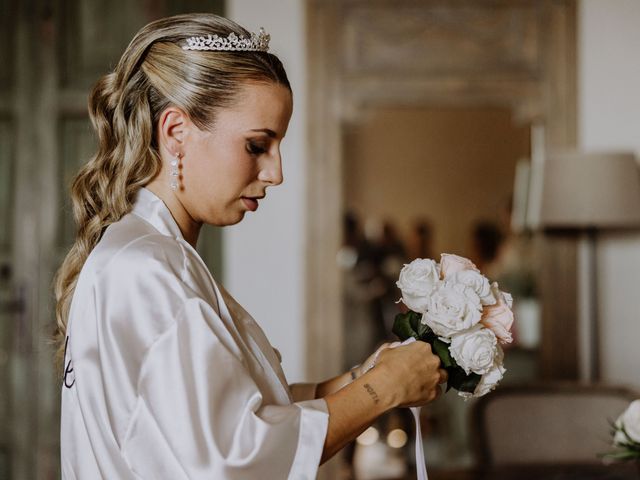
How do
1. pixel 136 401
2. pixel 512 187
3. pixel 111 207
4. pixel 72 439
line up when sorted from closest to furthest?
pixel 136 401, pixel 72 439, pixel 111 207, pixel 512 187

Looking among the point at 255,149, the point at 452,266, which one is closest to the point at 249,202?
the point at 255,149

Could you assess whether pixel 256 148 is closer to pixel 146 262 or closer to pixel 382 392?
pixel 146 262

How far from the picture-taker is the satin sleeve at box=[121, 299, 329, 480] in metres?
1.13

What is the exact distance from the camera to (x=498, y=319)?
142cm

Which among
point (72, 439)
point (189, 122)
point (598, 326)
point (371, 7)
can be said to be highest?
point (371, 7)

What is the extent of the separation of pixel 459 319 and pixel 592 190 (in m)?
2.57

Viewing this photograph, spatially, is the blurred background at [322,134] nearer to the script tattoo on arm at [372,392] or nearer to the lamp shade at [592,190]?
the lamp shade at [592,190]

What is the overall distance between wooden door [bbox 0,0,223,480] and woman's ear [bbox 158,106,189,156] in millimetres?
2948

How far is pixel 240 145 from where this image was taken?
1319mm

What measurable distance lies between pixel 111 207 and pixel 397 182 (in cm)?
655

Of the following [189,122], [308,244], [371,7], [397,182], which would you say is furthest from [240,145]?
[397,182]

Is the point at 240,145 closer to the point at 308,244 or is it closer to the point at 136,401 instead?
the point at 136,401

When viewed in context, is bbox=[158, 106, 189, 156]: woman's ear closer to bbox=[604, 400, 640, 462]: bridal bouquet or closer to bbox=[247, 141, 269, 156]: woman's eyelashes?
bbox=[247, 141, 269, 156]: woman's eyelashes

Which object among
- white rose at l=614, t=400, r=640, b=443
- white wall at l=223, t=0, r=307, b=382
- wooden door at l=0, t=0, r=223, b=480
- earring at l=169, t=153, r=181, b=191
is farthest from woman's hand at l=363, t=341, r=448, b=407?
wooden door at l=0, t=0, r=223, b=480
